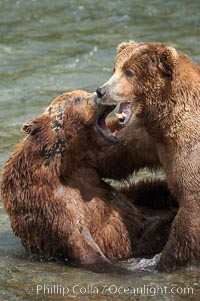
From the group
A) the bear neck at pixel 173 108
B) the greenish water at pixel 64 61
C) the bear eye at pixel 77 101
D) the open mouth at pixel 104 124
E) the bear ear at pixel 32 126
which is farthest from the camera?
the bear eye at pixel 77 101

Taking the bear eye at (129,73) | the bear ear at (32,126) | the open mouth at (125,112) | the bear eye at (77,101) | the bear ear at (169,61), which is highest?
the bear ear at (169,61)

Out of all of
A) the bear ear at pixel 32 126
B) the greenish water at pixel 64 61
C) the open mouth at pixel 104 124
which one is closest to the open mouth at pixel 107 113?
the open mouth at pixel 104 124

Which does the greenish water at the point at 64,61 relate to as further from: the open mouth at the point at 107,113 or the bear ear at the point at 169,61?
the bear ear at the point at 169,61

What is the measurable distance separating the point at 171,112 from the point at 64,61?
7297 mm

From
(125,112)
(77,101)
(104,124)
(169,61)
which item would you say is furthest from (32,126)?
(169,61)

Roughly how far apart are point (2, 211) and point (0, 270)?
1.60 metres

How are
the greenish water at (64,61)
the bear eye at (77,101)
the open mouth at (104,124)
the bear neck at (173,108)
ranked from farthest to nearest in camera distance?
the bear eye at (77,101) < the open mouth at (104,124) < the bear neck at (173,108) < the greenish water at (64,61)

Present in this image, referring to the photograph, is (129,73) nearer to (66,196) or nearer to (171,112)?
(171,112)

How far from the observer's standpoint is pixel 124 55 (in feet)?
28.2

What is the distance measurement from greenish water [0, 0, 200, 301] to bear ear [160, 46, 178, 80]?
156 cm

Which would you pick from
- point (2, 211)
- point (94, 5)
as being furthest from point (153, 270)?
point (94, 5)

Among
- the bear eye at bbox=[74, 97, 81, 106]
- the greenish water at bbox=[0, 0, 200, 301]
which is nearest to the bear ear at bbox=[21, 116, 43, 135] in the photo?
the bear eye at bbox=[74, 97, 81, 106]

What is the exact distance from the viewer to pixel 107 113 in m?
8.84

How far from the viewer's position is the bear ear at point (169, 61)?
8391mm
